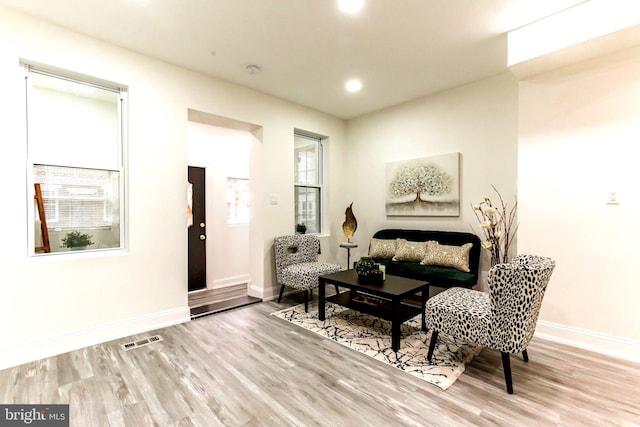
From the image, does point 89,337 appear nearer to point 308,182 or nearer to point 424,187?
point 308,182

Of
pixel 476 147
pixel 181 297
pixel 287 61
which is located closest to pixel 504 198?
pixel 476 147

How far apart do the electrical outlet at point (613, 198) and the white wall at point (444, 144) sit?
3.45 ft

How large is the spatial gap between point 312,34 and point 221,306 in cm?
337

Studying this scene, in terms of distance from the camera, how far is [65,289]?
2.71m

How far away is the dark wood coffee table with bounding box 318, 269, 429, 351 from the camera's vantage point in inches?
105

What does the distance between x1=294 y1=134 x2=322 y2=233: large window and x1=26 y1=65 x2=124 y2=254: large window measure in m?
2.59

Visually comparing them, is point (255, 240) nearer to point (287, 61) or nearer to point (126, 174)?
point (126, 174)

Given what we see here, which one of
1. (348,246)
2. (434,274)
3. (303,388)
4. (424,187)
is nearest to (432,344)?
(303,388)

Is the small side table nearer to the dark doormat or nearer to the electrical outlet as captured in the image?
the dark doormat

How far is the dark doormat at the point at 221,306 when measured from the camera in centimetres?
364

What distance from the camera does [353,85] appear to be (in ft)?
13.1

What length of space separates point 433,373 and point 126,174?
3.43 meters

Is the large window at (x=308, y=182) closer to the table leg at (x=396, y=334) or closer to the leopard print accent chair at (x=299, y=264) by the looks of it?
the leopard print accent chair at (x=299, y=264)

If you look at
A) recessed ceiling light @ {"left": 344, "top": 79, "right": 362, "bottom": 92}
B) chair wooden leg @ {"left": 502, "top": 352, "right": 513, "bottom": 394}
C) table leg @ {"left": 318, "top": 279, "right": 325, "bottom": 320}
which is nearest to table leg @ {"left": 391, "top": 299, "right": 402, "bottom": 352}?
chair wooden leg @ {"left": 502, "top": 352, "right": 513, "bottom": 394}
